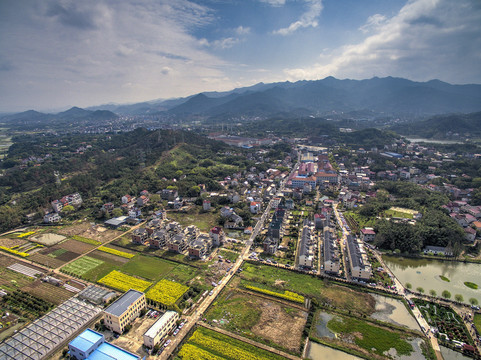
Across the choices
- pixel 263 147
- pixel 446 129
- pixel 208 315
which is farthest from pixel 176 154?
pixel 446 129

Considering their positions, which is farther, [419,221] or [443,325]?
[419,221]

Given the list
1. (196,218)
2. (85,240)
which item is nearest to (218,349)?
(196,218)

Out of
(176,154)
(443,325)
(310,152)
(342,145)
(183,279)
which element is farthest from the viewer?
(342,145)

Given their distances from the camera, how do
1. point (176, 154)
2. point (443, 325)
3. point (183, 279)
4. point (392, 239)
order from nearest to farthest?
point (443, 325), point (183, 279), point (392, 239), point (176, 154)

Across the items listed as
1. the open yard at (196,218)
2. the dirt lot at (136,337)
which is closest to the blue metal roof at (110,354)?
the dirt lot at (136,337)

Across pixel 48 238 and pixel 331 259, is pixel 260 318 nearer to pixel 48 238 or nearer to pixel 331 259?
pixel 331 259

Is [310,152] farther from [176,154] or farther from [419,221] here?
[419,221]

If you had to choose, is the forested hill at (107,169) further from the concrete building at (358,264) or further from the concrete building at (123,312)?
the concrete building at (358,264)

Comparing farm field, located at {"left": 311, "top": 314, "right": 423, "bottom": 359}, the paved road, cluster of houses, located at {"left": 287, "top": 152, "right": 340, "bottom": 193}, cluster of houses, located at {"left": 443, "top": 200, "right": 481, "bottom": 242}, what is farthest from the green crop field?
cluster of houses, located at {"left": 443, "top": 200, "right": 481, "bottom": 242}

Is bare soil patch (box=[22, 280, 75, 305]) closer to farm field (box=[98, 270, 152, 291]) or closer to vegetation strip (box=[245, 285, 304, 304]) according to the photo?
farm field (box=[98, 270, 152, 291])
